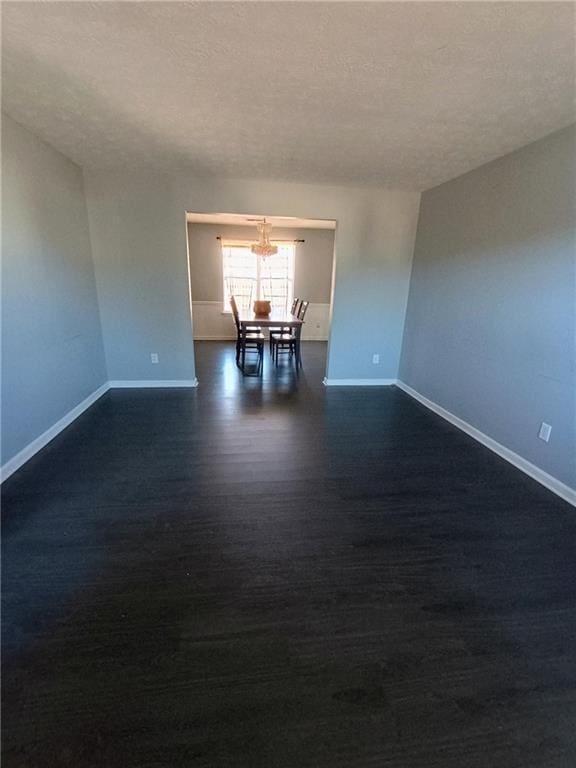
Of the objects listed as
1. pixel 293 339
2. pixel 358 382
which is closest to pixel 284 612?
pixel 358 382

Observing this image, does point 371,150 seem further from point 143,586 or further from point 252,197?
point 143,586

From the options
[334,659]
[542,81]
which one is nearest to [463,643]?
[334,659]

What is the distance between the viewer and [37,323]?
2455 millimetres

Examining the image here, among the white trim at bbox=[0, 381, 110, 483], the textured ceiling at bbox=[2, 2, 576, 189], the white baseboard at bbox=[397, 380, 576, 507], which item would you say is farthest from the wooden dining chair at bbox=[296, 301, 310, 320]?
the white trim at bbox=[0, 381, 110, 483]

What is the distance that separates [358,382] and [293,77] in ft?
10.5

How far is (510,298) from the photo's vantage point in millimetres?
2504

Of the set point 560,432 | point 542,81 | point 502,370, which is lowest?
point 560,432

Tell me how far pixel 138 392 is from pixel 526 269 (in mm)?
3949

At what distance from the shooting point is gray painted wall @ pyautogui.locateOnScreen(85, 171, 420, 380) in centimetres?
330

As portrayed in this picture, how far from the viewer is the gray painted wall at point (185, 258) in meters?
3.30

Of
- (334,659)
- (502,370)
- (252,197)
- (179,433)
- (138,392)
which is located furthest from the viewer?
(138,392)

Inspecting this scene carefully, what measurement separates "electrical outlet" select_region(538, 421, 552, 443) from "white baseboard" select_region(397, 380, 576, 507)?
0.75 ft

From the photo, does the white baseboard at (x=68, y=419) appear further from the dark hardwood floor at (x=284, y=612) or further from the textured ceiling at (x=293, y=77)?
the textured ceiling at (x=293, y=77)

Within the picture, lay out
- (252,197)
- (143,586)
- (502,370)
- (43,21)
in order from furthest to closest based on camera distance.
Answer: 1. (252,197)
2. (502,370)
3. (143,586)
4. (43,21)
